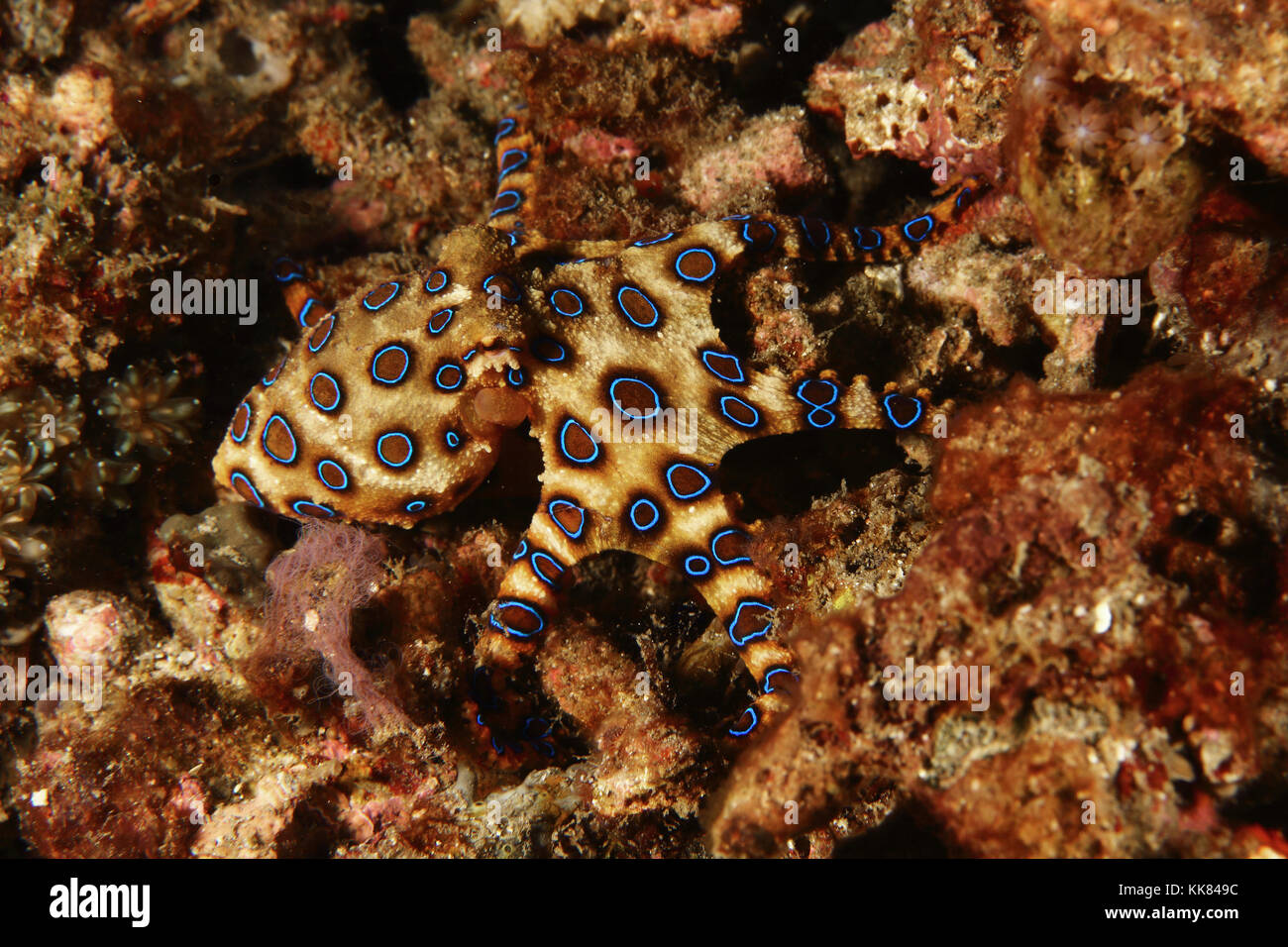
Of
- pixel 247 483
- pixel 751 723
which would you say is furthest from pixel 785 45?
pixel 247 483

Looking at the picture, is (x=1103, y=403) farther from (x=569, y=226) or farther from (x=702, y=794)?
(x=569, y=226)

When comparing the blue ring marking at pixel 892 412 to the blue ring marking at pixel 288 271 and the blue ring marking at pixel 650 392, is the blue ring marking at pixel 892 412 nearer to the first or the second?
the blue ring marking at pixel 650 392

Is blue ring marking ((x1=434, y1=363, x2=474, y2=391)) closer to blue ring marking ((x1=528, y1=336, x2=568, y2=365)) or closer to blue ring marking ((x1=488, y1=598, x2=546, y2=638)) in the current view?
blue ring marking ((x1=528, y1=336, x2=568, y2=365))

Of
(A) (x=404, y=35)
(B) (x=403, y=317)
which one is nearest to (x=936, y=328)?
(B) (x=403, y=317)

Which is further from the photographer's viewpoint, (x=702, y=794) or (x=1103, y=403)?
(x=702, y=794)

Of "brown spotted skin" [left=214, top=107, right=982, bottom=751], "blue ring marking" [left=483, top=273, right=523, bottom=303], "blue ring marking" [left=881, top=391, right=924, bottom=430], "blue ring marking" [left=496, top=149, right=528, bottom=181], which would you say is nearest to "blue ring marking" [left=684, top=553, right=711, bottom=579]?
"brown spotted skin" [left=214, top=107, right=982, bottom=751]

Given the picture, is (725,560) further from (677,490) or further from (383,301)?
(383,301)
